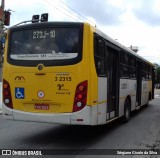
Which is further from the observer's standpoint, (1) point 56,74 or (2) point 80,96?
(1) point 56,74

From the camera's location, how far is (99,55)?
945 centimetres

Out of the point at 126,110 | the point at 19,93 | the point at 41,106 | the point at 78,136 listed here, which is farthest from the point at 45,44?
the point at 126,110

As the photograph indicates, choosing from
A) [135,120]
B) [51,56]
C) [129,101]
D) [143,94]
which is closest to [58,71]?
[51,56]

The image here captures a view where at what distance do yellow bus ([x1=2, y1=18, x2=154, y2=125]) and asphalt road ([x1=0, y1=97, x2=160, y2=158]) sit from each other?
632 mm

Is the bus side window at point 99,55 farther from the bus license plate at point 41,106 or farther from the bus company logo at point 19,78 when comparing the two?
the bus company logo at point 19,78

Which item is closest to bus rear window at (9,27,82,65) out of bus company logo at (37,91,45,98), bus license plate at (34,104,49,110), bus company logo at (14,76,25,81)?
bus company logo at (14,76,25,81)

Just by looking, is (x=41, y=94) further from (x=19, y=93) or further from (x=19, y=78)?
(x=19, y=78)

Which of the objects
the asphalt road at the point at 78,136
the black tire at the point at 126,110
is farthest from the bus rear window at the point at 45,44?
the black tire at the point at 126,110

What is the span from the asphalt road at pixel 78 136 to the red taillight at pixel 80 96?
1036 mm

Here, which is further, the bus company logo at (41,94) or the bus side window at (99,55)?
the bus side window at (99,55)

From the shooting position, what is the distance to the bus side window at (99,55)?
30.1 ft

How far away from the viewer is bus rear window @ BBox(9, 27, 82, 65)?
886 centimetres

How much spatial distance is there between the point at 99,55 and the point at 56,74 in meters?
1.37

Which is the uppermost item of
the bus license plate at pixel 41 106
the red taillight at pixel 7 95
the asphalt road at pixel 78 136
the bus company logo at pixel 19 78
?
the bus company logo at pixel 19 78
